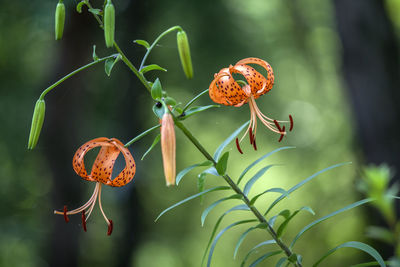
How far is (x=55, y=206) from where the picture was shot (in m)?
3.72

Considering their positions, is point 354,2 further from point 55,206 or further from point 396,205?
point 55,206

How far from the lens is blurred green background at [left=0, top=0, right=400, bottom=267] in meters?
3.85

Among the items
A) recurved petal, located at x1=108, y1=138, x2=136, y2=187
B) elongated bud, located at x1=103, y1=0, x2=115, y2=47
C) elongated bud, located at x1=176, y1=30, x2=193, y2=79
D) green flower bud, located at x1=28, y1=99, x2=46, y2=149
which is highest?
elongated bud, located at x1=103, y1=0, x2=115, y2=47

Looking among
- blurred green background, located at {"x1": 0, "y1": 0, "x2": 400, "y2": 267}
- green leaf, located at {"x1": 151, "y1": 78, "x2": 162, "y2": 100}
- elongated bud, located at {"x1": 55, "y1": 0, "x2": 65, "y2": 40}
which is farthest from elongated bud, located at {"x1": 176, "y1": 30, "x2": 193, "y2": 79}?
blurred green background, located at {"x1": 0, "y1": 0, "x2": 400, "y2": 267}

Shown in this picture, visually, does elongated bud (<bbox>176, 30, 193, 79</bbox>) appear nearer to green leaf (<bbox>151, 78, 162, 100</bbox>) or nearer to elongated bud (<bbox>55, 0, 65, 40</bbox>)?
green leaf (<bbox>151, 78, 162, 100</bbox>)

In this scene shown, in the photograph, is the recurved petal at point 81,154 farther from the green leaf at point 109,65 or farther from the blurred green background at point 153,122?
the blurred green background at point 153,122

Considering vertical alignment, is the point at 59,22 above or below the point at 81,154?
above

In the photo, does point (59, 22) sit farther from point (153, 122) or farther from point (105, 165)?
point (153, 122)

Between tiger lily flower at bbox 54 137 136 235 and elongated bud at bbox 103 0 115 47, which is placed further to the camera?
tiger lily flower at bbox 54 137 136 235

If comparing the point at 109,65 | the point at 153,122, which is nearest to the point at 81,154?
the point at 109,65

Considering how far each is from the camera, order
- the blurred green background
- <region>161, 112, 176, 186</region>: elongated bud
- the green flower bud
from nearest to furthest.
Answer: <region>161, 112, 176, 186</region>: elongated bud < the green flower bud < the blurred green background

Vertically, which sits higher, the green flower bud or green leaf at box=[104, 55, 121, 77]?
green leaf at box=[104, 55, 121, 77]

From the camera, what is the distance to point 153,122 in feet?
21.8

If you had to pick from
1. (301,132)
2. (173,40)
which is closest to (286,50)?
(301,132)
